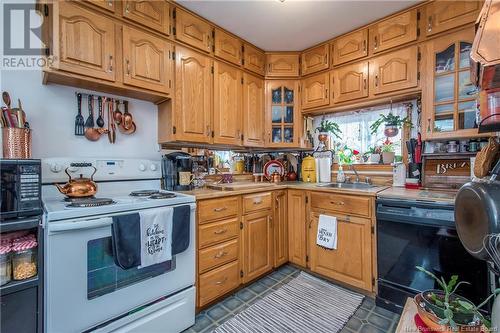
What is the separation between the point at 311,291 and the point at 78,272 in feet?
A: 5.82

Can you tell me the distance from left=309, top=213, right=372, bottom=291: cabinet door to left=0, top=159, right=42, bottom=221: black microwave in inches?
81.0

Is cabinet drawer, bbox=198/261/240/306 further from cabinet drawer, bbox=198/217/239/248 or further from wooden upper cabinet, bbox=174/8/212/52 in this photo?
wooden upper cabinet, bbox=174/8/212/52

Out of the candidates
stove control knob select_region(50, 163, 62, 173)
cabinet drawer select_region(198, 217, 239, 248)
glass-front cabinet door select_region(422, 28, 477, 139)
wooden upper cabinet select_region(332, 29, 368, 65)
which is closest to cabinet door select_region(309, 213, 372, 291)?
cabinet drawer select_region(198, 217, 239, 248)

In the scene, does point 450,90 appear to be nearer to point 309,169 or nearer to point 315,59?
point 315,59

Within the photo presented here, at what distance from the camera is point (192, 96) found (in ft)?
6.83

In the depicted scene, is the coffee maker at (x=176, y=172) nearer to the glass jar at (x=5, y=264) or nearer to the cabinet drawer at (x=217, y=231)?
the cabinet drawer at (x=217, y=231)

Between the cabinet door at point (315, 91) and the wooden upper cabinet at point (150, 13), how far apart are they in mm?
1580

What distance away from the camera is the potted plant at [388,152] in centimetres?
241

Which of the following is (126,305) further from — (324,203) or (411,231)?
(411,231)

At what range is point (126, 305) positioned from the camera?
1357 mm

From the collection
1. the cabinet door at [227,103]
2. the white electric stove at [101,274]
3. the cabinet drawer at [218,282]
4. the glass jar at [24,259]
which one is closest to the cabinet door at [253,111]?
the cabinet door at [227,103]

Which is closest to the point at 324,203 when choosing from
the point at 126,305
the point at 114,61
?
the point at 126,305

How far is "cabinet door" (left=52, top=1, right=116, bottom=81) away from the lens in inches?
55.6

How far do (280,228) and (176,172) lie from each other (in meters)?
1.19
